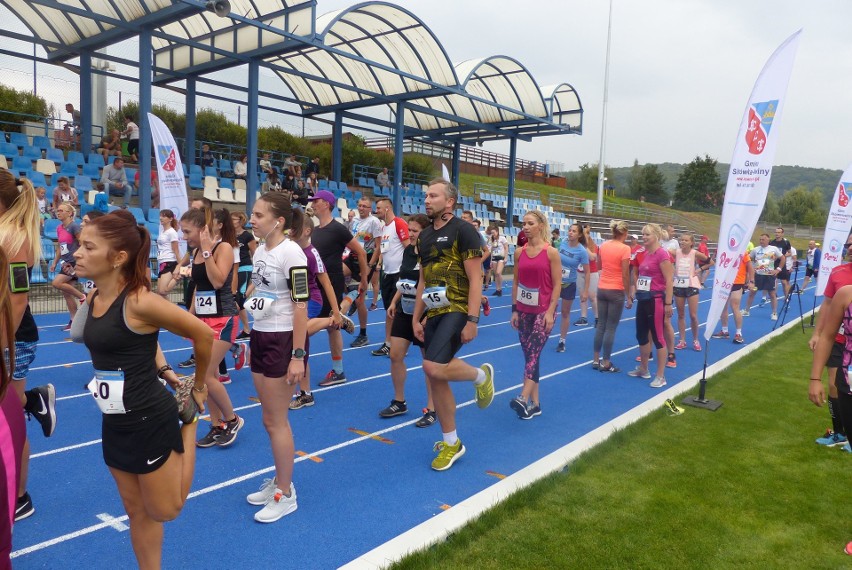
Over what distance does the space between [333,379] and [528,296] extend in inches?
101

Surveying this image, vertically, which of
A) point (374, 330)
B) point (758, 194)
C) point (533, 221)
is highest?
point (758, 194)

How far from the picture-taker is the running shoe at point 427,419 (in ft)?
18.5

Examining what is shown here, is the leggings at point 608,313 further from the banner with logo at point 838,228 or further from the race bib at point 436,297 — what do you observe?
the banner with logo at point 838,228

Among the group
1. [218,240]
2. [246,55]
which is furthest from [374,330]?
[246,55]

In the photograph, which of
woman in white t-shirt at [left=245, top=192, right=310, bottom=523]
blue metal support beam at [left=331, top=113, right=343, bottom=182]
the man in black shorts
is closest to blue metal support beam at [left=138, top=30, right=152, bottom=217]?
blue metal support beam at [left=331, top=113, right=343, bottom=182]

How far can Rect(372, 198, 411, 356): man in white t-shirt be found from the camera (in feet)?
25.3

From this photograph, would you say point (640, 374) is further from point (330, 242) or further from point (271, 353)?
point (271, 353)

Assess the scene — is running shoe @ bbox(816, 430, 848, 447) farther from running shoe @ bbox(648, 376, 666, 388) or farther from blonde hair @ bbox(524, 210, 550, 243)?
blonde hair @ bbox(524, 210, 550, 243)

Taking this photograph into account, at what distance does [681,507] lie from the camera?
408cm

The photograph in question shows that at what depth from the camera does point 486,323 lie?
1210 cm

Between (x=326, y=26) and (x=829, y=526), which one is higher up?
(x=326, y=26)

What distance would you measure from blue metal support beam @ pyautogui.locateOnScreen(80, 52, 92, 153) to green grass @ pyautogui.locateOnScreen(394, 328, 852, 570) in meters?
16.7

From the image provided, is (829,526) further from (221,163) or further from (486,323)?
(221,163)

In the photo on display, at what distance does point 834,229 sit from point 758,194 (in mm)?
6282
